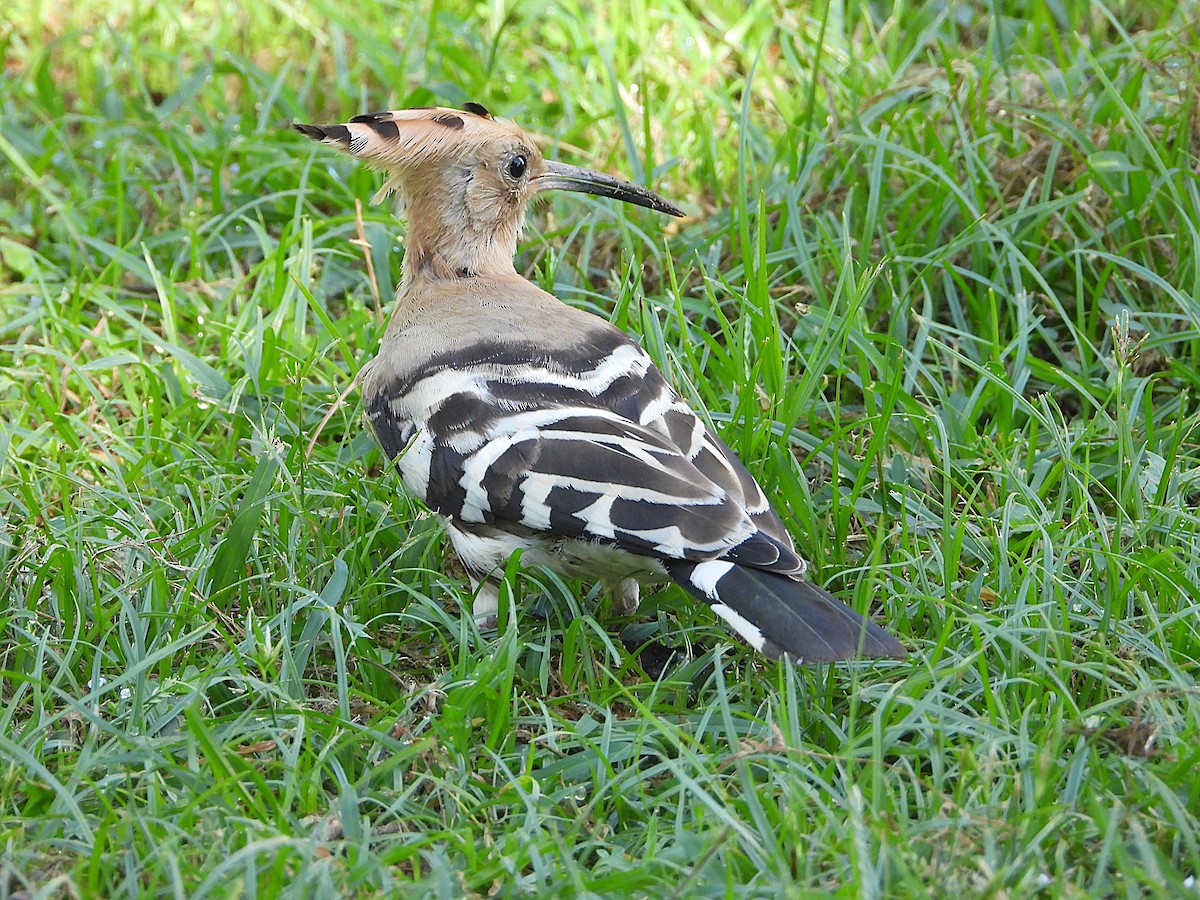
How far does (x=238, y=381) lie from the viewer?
11.0 ft

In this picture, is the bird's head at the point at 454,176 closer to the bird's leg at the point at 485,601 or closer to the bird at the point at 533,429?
the bird at the point at 533,429

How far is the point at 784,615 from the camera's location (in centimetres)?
231

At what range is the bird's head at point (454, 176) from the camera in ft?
10.2

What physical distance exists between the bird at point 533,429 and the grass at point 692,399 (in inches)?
5.0

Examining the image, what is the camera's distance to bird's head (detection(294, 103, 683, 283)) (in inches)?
123

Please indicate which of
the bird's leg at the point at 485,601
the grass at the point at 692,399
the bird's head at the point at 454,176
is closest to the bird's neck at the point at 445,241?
the bird's head at the point at 454,176

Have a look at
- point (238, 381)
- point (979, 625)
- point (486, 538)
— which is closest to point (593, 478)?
point (486, 538)

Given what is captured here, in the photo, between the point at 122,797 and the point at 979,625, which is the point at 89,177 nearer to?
the point at 122,797

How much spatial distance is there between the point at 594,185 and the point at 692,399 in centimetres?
63

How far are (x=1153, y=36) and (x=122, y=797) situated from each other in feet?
10.8

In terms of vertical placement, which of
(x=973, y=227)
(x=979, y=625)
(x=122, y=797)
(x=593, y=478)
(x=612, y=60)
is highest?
(x=612, y=60)

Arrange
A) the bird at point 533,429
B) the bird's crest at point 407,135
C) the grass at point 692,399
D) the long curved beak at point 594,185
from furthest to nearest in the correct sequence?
the long curved beak at point 594,185
the bird's crest at point 407,135
the bird at point 533,429
the grass at point 692,399

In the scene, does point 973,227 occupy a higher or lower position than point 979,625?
higher

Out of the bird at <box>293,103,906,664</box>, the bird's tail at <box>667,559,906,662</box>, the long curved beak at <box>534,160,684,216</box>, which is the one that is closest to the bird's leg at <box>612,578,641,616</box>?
the bird at <box>293,103,906,664</box>
